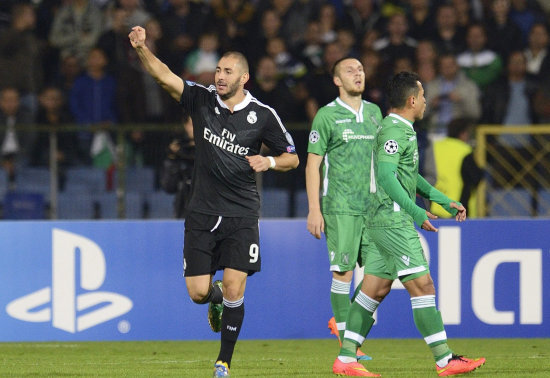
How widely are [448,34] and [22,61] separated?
552cm

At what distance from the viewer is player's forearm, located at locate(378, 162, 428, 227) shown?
727cm

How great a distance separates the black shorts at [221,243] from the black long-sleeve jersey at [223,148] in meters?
→ 0.06

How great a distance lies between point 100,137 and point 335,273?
17.5 feet

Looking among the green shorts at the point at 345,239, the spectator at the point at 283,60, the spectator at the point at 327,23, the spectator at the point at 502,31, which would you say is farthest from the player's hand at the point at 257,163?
the spectator at the point at 502,31

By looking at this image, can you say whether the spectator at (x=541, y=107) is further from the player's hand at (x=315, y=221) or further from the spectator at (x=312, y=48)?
the player's hand at (x=315, y=221)

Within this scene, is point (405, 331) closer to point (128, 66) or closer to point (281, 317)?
point (281, 317)

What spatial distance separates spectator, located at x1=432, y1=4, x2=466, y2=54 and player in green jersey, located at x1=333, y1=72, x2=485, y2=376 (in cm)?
753

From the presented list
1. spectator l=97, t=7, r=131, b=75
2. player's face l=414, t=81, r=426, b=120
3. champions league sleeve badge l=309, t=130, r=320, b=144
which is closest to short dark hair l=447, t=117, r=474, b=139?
champions league sleeve badge l=309, t=130, r=320, b=144

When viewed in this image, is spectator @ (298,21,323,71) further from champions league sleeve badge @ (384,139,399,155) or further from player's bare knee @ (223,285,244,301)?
champions league sleeve badge @ (384,139,399,155)

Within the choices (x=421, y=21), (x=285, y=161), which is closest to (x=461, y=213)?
(x=285, y=161)

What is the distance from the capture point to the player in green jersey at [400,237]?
24.2ft

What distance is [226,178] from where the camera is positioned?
7.88m

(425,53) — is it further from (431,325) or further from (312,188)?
(431,325)

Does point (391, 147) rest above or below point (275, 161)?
above
